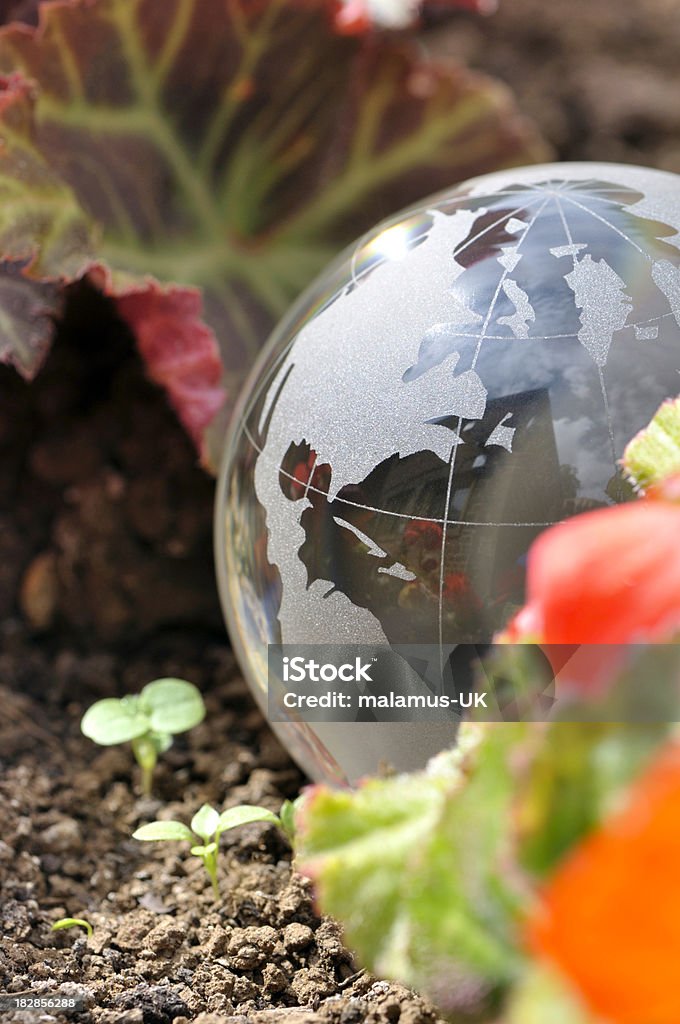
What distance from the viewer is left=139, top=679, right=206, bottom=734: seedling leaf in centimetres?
136

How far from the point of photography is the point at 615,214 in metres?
1.11

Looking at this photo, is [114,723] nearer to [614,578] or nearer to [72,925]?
[72,925]

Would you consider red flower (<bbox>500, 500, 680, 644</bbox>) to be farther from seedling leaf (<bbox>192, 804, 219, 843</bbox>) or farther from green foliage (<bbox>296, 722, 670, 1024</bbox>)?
seedling leaf (<bbox>192, 804, 219, 843</bbox>)

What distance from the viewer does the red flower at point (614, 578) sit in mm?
596

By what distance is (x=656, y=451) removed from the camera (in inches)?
34.3

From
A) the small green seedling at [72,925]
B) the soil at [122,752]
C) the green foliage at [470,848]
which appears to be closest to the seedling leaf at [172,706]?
the soil at [122,752]

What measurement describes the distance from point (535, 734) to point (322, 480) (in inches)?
20.5

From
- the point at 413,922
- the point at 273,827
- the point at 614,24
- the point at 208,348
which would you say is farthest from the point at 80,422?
the point at 614,24

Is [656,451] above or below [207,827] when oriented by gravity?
above

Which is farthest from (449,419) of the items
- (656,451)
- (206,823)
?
(206,823)

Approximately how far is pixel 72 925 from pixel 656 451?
2.68ft

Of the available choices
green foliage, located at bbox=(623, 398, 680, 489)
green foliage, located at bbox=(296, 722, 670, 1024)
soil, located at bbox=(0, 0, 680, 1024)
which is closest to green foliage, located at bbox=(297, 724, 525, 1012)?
green foliage, located at bbox=(296, 722, 670, 1024)

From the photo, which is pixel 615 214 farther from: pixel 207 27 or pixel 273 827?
pixel 207 27

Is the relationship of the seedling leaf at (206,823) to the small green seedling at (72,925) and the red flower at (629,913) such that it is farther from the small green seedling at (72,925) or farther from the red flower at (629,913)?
the red flower at (629,913)
